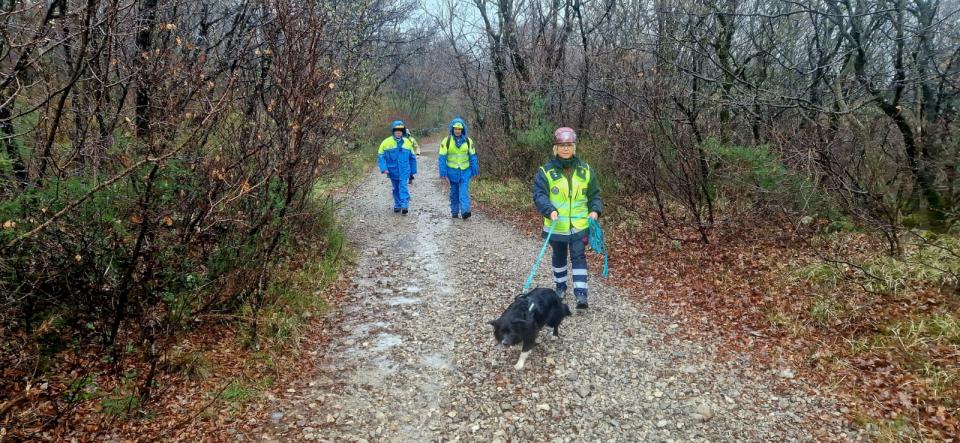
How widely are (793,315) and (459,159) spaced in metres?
7.15

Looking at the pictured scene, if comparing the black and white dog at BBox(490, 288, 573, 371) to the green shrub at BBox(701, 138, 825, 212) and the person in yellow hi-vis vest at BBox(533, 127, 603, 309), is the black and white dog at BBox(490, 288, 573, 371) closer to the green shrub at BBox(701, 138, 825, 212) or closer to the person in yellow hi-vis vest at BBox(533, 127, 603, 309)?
the person in yellow hi-vis vest at BBox(533, 127, 603, 309)

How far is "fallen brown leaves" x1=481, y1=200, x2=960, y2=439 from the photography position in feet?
13.8

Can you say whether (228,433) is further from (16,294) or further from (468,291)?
(468,291)

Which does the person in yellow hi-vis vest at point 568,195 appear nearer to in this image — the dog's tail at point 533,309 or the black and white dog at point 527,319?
the black and white dog at point 527,319

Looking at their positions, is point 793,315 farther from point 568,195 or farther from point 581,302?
point 568,195

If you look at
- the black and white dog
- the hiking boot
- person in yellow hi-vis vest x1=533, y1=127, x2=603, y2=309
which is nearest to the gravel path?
the hiking boot

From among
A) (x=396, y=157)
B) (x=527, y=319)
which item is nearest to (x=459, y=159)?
(x=396, y=157)

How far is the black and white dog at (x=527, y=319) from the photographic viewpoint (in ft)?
15.2

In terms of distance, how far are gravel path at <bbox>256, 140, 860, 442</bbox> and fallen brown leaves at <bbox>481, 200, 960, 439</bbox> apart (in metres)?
0.32

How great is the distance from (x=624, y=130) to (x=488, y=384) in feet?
19.0

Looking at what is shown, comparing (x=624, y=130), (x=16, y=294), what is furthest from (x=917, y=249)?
(x=16, y=294)

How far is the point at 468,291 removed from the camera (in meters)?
7.02

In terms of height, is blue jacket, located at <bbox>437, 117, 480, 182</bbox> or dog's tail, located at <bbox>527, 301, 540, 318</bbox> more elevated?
blue jacket, located at <bbox>437, 117, 480, 182</bbox>

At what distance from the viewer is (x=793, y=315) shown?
5.69 metres
